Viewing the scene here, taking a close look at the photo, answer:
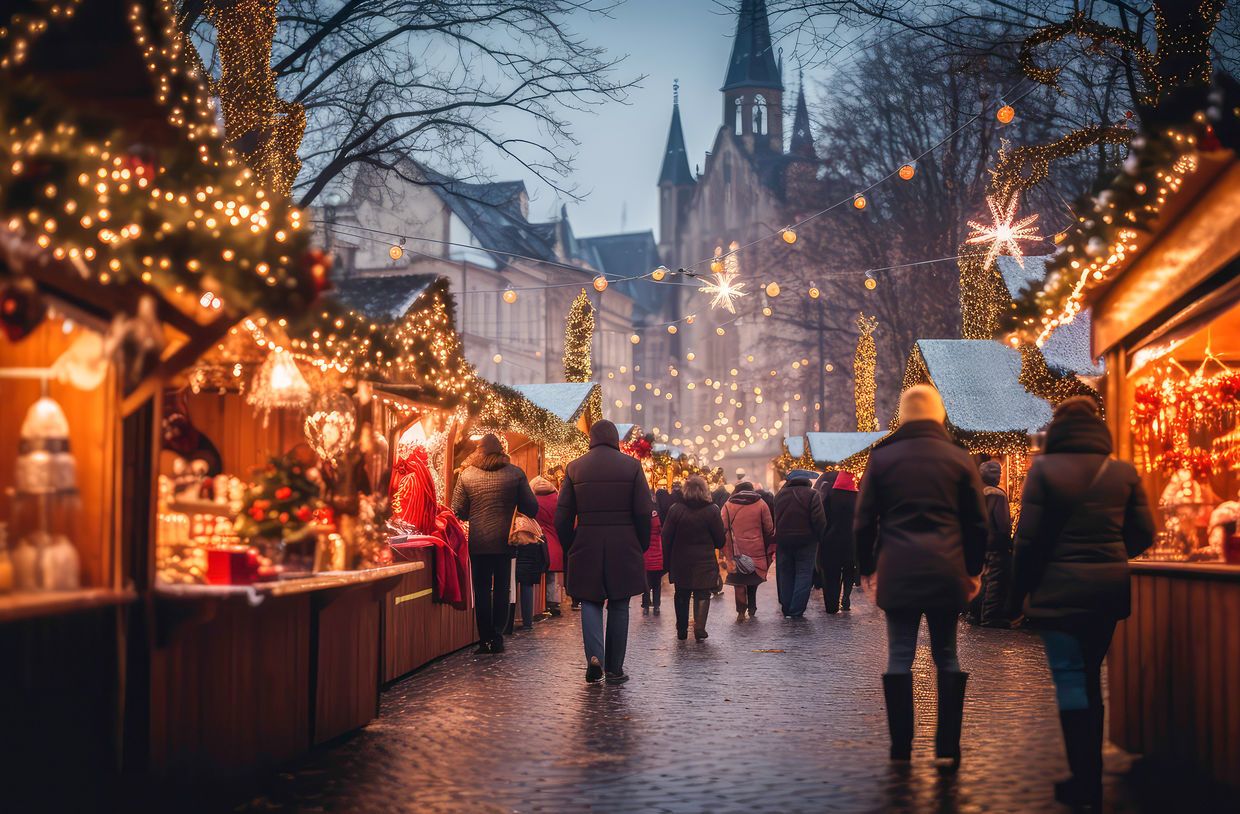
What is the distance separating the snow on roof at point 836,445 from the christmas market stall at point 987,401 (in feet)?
44.8

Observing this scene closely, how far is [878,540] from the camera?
7922 millimetres

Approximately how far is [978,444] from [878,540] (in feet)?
46.8

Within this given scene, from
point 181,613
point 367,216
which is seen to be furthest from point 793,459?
point 181,613

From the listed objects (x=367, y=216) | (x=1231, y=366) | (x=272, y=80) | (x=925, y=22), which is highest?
(x=367, y=216)

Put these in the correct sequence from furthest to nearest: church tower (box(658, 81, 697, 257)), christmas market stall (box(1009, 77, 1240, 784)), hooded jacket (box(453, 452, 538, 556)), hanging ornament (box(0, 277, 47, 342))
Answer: church tower (box(658, 81, 697, 257)) < hooded jacket (box(453, 452, 538, 556)) < christmas market stall (box(1009, 77, 1240, 784)) < hanging ornament (box(0, 277, 47, 342))

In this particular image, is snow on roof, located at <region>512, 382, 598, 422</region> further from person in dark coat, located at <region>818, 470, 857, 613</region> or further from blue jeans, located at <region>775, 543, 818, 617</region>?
blue jeans, located at <region>775, 543, 818, 617</region>

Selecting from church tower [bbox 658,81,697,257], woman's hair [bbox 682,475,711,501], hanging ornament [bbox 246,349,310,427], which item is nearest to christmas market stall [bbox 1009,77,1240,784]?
hanging ornament [bbox 246,349,310,427]

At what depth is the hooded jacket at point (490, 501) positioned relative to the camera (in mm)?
13719

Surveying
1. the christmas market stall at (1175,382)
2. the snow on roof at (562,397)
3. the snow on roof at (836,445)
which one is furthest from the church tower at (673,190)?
the christmas market stall at (1175,382)

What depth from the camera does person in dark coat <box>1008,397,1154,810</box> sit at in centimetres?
690

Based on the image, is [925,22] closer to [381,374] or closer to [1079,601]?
[381,374]

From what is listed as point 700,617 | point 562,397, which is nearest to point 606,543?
point 700,617

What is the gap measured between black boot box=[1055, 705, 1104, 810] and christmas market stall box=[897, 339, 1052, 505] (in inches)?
565

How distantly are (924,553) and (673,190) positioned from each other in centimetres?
10861
